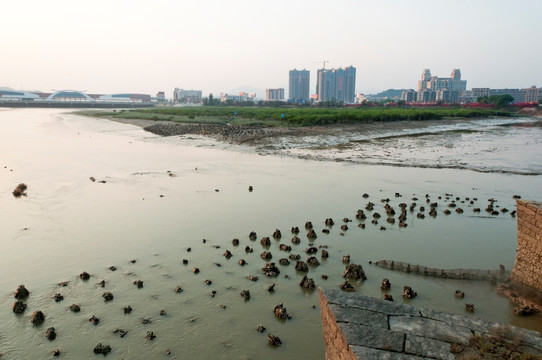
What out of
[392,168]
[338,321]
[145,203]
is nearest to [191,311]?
[338,321]

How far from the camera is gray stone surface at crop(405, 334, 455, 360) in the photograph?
4.85 meters

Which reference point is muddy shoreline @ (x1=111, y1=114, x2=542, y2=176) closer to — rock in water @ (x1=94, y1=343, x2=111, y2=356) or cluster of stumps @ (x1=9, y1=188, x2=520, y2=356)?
cluster of stumps @ (x1=9, y1=188, x2=520, y2=356)

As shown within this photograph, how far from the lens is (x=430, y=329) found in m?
5.41

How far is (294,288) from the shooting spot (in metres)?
9.38

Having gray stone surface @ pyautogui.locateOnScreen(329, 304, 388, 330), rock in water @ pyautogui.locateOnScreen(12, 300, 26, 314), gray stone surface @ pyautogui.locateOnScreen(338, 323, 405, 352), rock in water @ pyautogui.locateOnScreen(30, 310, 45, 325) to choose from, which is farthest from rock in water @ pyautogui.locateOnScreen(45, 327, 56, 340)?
gray stone surface @ pyautogui.locateOnScreen(338, 323, 405, 352)

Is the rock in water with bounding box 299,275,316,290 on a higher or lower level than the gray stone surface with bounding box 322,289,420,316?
lower

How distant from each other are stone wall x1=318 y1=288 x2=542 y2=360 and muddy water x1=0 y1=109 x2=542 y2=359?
6.29ft

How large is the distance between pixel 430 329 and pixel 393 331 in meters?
0.59

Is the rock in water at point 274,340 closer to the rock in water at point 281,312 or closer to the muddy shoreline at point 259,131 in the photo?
the rock in water at point 281,312

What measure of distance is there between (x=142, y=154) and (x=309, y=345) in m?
27.9

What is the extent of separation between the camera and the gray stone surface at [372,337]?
492 cm

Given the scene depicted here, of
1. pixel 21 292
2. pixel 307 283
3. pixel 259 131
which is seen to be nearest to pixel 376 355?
pixel 307 283

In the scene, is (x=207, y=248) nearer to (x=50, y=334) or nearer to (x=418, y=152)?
(x=50, y=334)

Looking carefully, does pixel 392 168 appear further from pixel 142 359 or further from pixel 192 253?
pixel 142 359
